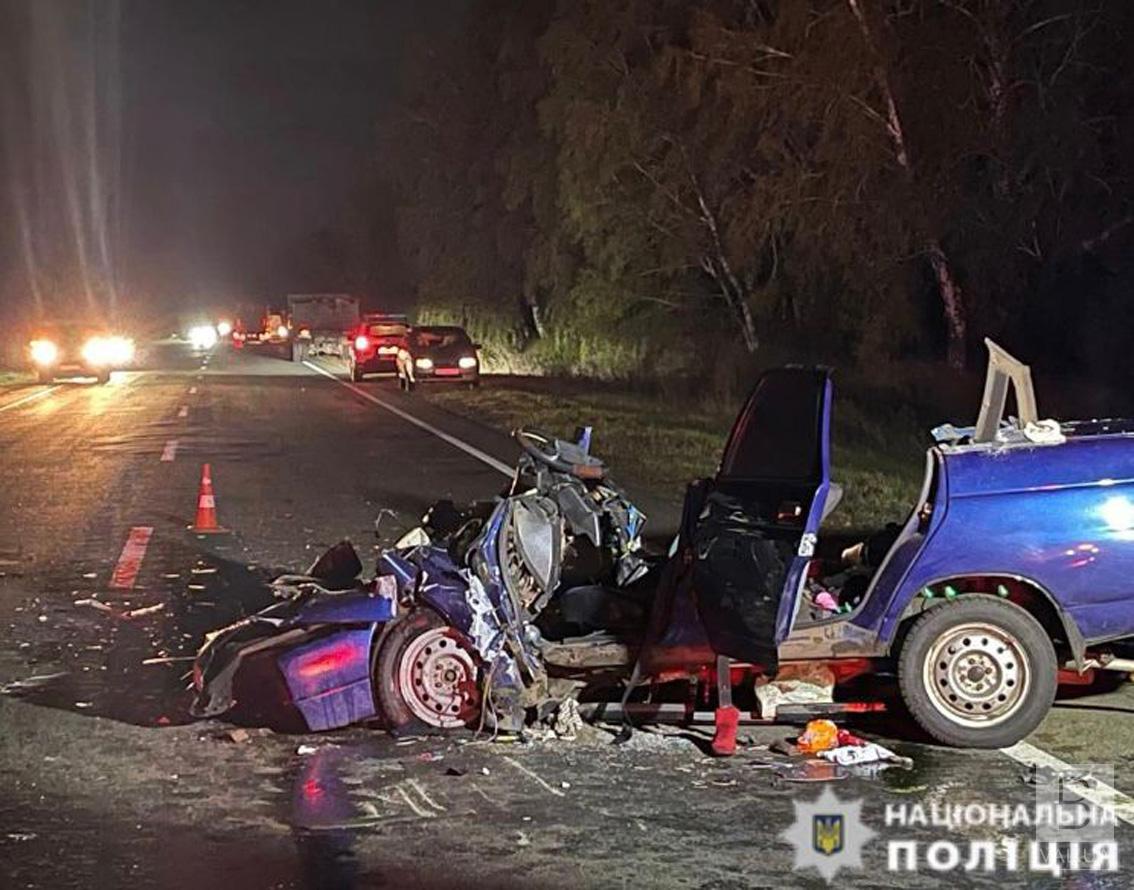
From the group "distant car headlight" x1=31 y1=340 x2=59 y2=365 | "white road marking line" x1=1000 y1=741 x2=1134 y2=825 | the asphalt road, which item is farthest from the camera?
"distant car headlight" x1=31 y1=340 x2=59 y2=365

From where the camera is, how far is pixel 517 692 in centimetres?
739

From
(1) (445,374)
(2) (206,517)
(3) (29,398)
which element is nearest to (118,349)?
(3) (29,398)

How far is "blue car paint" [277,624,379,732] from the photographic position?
748 centimetres

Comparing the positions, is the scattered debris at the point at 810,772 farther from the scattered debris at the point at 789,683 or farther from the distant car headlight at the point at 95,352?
the distant car headlight at the point at 95,352

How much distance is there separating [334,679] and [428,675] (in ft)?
1.42

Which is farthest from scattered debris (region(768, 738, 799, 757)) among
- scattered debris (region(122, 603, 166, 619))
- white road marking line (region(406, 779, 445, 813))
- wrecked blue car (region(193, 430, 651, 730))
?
scattered debris (region(122, 603, 166, 619))

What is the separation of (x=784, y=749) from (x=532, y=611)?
1.39 m

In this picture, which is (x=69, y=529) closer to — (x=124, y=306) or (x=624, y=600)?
(x=624, y=600)

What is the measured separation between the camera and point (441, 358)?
127ft

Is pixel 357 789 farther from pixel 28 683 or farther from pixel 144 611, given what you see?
pixel 144 611

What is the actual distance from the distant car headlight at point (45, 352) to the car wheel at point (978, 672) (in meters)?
38.4

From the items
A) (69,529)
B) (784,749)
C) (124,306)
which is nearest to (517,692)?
(784,749)

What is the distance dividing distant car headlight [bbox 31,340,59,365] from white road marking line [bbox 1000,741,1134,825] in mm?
38638

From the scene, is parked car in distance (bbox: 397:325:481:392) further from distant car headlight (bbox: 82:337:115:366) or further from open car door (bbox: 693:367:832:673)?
open car door (bbox: 693:367:832:673)
